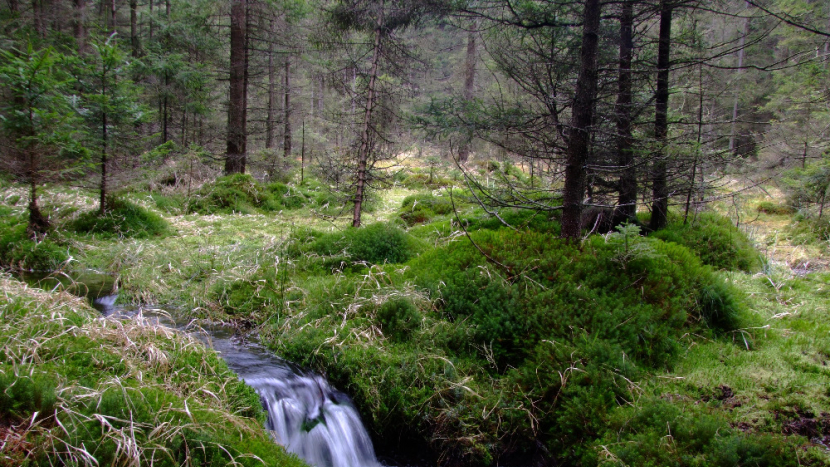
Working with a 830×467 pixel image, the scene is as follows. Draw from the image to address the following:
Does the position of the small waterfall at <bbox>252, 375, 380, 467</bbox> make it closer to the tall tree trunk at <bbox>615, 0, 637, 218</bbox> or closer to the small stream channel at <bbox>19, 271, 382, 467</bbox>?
the small stream channel at <bbox>19, 271, 382, 467</bbox>

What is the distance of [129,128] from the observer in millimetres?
9156

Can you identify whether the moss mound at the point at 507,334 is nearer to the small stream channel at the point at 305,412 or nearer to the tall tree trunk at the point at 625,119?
the small stream channel at the point at 305,412

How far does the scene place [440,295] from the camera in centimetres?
554

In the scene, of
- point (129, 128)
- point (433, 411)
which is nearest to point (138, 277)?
point (129, 128)

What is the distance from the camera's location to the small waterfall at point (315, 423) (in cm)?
393

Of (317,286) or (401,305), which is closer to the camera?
(401,305)

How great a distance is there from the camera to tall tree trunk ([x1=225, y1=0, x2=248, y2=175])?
1385 cm

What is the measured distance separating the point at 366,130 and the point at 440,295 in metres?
3.96

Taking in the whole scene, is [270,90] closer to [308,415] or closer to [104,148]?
[104,148]

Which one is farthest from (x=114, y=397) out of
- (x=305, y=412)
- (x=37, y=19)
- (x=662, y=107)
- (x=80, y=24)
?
(x=80, y=24)

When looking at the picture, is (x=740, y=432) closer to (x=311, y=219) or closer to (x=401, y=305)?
(x=401, y=305)

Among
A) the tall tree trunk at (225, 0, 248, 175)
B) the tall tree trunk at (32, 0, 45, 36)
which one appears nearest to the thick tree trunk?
the tall tree trunk at (32, 0, 45, 36)

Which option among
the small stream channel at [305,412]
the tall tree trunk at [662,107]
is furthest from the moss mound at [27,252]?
the tall tree trunk at [662,107]

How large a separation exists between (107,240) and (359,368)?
6744mm
